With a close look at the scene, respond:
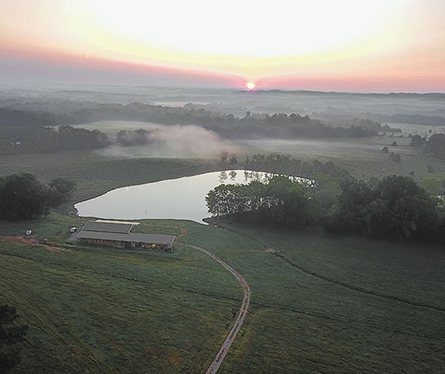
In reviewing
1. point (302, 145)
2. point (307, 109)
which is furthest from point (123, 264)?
point (307, 109)

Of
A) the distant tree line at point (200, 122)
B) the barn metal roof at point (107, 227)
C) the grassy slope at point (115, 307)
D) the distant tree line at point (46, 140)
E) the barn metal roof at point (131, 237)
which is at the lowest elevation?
the grassy slope at point (115, 307)

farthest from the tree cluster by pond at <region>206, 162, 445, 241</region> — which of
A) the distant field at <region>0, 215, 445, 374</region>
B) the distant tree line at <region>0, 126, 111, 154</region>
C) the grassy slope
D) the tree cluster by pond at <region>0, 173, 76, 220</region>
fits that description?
the distant tree line at <region>0, 126, 111, 154</region>

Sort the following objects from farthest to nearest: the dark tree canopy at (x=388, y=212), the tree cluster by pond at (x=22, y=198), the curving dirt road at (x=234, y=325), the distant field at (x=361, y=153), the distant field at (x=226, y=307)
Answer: the distant field at (x=361, y=153)
the tree cluster by pond at (x=22, y=198)
the dark tree canopy at (x=388, y=212)
the distant field at (x=226, y=307)
the curving dirt road at (x=234, y=325)

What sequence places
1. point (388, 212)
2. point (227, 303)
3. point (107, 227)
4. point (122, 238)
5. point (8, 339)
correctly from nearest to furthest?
point (8, 339), point (227, 303), point (122, 238), point (107, 227), point (388, 212)

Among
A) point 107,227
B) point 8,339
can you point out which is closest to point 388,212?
point 107,227

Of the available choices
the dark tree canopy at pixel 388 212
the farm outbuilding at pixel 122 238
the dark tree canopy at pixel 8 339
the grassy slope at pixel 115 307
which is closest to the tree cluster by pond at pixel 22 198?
the farm outbuilding at pixel 122 238

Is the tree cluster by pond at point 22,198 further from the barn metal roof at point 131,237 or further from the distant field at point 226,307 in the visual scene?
the barn metal roof at point 131,237

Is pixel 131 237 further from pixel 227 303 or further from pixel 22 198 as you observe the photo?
pixel 22 198
